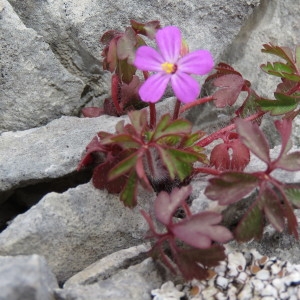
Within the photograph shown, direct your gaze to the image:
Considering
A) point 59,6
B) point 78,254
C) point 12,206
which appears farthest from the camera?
point 59,6

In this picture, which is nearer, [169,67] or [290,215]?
[290,215]

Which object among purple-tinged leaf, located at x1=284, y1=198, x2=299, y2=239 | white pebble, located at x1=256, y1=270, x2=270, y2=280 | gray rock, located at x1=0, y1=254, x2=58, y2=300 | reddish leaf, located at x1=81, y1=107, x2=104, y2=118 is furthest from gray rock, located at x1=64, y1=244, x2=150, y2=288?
reddish leaf, located at x1=81, y1=107, x2=104, y2=118

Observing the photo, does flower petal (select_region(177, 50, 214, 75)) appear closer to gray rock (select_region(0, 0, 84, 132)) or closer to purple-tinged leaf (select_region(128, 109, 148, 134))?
purple-tinged leaf (select_region(128, 109, 148, 134))

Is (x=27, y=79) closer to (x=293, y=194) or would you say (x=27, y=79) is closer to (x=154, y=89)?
(x=154, y=89)

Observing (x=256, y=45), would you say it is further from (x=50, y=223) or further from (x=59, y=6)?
(x=50, y=223)

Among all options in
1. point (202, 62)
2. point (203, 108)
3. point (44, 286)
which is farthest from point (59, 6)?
point (44, 286)

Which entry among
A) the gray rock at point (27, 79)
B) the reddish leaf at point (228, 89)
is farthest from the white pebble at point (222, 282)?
the gray rock at point (27, 79)

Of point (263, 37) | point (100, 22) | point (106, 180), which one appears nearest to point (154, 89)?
point (106, 180)
